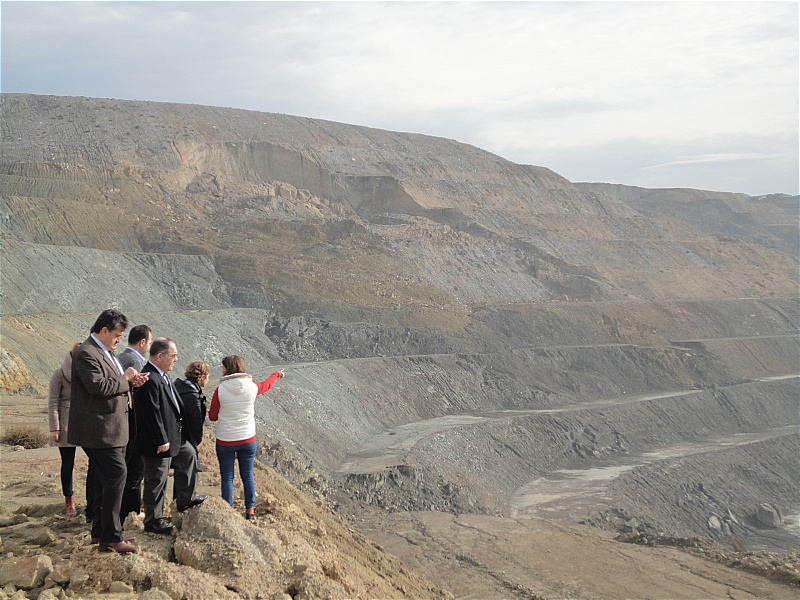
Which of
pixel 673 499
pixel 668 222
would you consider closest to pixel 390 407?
pixel 673 499

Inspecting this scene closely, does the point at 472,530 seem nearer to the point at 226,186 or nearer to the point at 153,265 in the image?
the point at 153,265

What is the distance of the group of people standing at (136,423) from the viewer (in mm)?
5270

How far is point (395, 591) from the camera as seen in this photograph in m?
7.31

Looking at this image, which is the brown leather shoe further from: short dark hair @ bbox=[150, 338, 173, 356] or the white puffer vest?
short dark hair @ bbox=[150, 338, 173, 356]

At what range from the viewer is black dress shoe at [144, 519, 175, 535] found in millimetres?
5551

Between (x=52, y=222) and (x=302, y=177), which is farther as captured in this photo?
(x=302, y=177)

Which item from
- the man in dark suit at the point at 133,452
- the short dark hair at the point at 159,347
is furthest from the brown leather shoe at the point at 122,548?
the short dark hair at the point at 159,347

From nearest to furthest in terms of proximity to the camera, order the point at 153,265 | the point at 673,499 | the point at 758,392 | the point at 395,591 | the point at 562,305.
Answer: the point at 395,591 < the point at 673,499 < the point at 153,265 < the point at 758,392 < the point at 562,305

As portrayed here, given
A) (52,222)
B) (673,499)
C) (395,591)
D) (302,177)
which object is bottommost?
(673,499)

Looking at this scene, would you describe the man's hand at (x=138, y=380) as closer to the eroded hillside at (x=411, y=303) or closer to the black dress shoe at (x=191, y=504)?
the black dress shoe at (x=191, y=504)

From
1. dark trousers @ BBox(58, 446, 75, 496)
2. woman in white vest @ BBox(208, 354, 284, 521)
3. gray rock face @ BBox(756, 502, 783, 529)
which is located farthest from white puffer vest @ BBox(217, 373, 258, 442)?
gray rock face @ BBox(756, 502, 783, 529)

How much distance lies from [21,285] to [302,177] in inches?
1197

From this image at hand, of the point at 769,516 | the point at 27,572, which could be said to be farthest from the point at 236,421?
the point at 769,516

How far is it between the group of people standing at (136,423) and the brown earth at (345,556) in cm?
21
